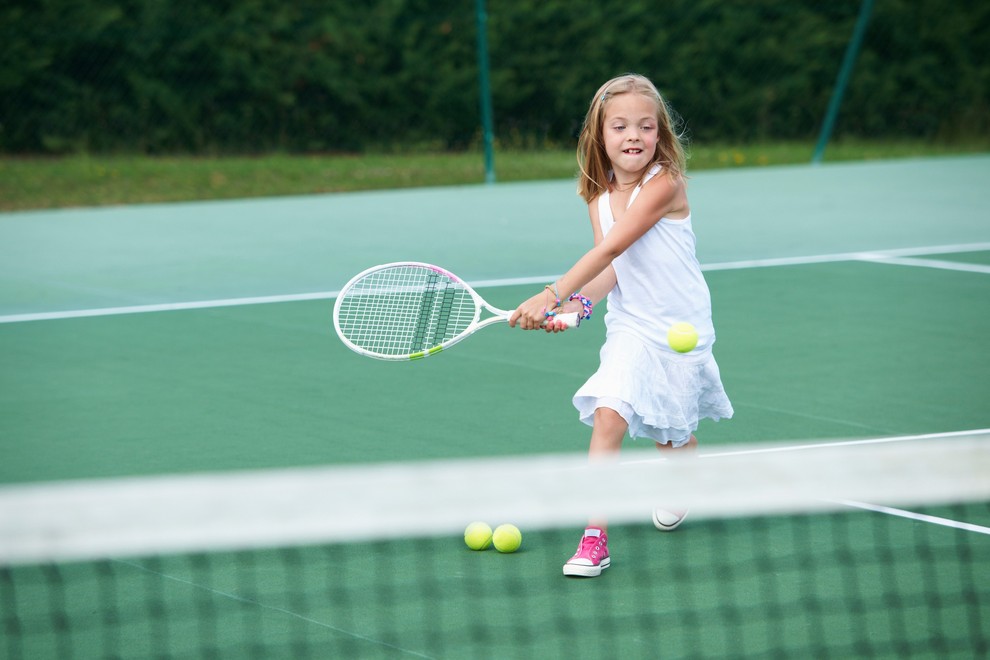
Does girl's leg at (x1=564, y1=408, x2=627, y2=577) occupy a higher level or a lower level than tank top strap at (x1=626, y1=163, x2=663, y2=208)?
→ lower

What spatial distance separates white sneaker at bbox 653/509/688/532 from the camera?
4.40 m

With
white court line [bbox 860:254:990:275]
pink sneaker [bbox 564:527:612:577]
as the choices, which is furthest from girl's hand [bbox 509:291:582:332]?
white court line [bbox 860:254:990:275]

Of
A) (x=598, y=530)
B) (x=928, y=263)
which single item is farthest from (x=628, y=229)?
(x=928, y=263)

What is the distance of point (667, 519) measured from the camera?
4414 mm

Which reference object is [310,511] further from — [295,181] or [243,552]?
[295,181]

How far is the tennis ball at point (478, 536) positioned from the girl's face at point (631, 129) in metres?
1.09

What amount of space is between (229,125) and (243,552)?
528 inches

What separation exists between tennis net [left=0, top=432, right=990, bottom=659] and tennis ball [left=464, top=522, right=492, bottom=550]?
0.10ft

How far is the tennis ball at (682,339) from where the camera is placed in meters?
4.07

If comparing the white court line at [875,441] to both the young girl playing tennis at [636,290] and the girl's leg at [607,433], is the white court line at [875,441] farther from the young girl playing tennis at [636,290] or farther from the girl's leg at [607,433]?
the girl's leg at [607,433]

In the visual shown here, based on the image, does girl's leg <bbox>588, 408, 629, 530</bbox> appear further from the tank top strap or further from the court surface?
the court surface

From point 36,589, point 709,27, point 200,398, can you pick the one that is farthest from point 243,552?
point 709,27

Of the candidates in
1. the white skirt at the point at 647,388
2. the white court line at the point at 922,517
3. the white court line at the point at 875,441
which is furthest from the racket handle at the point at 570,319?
the white court line at the point at 875,441

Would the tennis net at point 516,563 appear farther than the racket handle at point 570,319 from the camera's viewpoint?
No
